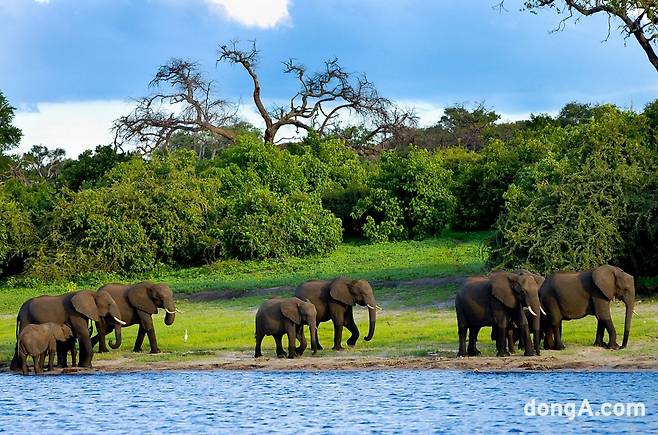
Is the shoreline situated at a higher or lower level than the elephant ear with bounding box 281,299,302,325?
lower

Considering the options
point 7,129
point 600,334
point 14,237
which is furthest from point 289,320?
point 7,129

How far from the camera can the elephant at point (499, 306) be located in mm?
21547

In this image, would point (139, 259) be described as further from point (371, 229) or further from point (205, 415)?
point (205, 415)

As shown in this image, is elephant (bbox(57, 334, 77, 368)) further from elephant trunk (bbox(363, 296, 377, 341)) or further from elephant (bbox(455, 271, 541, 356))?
elephant (bbox(455, 271, 541, 356))

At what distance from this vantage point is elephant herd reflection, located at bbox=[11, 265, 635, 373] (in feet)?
71.5

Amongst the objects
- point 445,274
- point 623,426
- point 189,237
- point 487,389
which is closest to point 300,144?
point 189,237

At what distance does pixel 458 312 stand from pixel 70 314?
7.52m

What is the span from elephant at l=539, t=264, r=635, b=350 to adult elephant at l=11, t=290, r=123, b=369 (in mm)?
8780

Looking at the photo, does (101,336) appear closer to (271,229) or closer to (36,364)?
(36,364)

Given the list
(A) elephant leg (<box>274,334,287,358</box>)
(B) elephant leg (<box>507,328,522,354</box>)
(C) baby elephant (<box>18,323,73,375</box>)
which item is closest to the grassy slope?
(B) elephant leg (<box>507,328,522,354</box>)

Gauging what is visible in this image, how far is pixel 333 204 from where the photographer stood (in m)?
46.2

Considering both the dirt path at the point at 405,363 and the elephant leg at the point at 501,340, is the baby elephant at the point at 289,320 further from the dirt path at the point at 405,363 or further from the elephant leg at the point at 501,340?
the elephant leg at the point at 501,340

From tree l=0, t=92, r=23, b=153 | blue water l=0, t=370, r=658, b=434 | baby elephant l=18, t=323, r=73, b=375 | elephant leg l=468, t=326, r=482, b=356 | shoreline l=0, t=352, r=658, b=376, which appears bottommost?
blue water l=0, t=370, r=658, b=434

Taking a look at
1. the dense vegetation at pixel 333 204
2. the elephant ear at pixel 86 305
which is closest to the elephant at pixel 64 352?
the elephant ear at pixel 86 305
